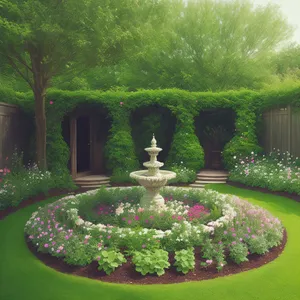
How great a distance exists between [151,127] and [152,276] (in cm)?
1056

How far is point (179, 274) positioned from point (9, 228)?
462 cm

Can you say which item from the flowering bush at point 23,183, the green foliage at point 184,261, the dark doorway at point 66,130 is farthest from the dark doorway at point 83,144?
the green foliage at point 184,261

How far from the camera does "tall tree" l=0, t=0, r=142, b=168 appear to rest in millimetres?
10641

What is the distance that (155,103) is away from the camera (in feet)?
49.9

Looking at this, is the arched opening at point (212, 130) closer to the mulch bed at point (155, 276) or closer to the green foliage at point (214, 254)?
the mulch bed at point (155, 276)

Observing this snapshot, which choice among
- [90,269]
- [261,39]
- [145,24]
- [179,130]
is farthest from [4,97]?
[261,39]

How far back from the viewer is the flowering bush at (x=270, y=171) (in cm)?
1119

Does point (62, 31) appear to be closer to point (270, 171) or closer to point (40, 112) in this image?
point (40, 112)

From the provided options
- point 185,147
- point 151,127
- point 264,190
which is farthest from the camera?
point 151,127

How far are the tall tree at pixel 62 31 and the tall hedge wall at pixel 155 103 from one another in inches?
71.6

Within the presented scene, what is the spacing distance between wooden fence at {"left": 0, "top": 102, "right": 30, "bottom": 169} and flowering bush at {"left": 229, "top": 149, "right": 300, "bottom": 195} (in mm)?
8521

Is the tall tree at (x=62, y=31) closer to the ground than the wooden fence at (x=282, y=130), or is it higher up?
higher up

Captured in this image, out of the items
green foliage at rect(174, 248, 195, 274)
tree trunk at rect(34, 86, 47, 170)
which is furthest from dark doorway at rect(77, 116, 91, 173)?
green foliage at rect(174, 248, 195, 274)

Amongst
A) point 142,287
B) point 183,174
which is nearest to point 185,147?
point 183,174
